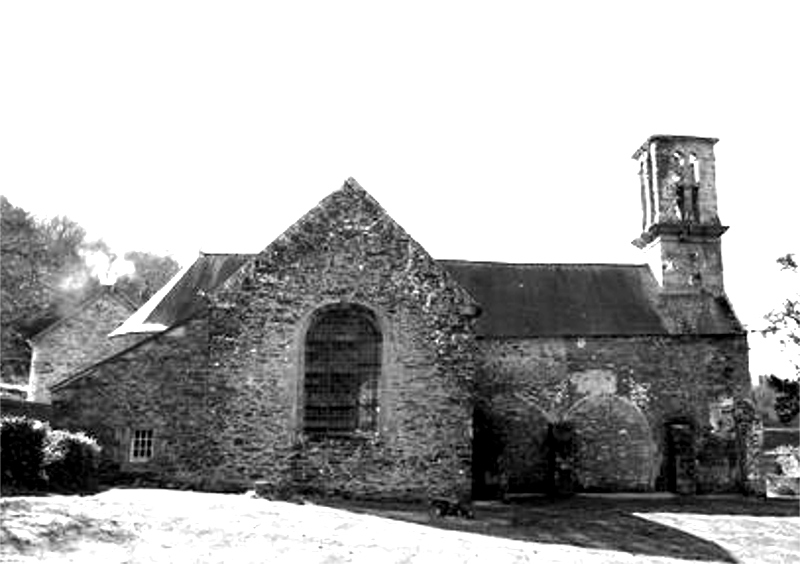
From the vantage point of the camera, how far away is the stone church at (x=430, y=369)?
19.1 metres

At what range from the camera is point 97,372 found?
21.8 meters

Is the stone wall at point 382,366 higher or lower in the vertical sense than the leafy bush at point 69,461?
higher

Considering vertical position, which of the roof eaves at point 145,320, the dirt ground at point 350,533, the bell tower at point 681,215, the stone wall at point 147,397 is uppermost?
the bell tower at point 681,215

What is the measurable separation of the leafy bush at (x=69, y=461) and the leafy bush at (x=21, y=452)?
0.82ft

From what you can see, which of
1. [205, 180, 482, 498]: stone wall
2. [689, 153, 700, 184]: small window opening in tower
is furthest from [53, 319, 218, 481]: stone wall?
[689, 153, 700, 184]: small window opening in tower

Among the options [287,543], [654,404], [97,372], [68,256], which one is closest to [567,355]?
[654,404]

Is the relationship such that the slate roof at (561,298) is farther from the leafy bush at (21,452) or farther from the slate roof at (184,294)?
the leafy bush at (21,452)

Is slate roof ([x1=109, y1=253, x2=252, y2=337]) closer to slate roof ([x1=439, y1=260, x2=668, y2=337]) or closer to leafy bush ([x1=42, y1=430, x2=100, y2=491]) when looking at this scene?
slate roof ([x1=439, y1=260, x2=668, y2=337])

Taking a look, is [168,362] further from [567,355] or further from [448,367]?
[567,355]

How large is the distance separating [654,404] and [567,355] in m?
2.94

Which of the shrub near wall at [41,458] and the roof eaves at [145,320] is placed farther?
the roof eaves at [145,320]

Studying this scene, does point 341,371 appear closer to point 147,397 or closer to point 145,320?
point 147,397

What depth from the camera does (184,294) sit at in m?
26.8

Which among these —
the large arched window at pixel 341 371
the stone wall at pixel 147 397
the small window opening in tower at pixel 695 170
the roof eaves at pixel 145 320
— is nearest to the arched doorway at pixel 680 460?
the small window opening in tower at pixel 695 170
